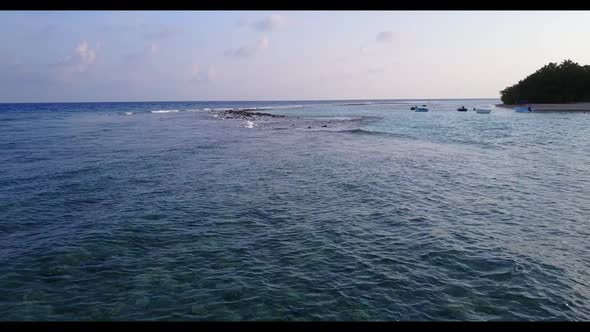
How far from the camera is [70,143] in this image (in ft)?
150

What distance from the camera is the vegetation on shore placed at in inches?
4481

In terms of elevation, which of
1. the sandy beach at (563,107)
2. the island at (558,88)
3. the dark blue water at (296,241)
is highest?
the island at (558,88)

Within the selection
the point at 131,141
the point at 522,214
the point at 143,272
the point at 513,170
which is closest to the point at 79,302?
the point at 143,272

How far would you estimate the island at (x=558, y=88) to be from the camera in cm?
11288

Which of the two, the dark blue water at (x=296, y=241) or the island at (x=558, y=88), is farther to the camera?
the island at (x=558, y=88)

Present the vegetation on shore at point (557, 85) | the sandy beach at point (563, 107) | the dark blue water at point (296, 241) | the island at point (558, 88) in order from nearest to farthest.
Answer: the dark blue water at point (296, 241) → the sandy beach at point (563, 107) → the island at point (558, 88) → the vegetation on shore at point (557, 85)

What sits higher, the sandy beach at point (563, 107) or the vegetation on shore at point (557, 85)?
the vegetation on shore at point (557, 85)

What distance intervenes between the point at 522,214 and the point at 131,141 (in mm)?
45697

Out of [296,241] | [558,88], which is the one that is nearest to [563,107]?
[558,88]

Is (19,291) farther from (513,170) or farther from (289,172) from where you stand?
(513,170)

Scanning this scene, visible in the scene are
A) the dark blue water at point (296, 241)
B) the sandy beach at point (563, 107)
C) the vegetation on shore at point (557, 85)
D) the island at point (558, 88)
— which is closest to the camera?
the dark blue water at point (296, 241)

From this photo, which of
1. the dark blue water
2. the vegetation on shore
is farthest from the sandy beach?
the dark blue water

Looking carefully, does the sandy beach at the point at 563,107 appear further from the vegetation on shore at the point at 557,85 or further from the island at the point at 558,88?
the vegetation on shore at the point at 557,85

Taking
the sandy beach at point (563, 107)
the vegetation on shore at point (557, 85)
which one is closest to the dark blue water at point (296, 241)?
the sandy beach at point (563, 107)
